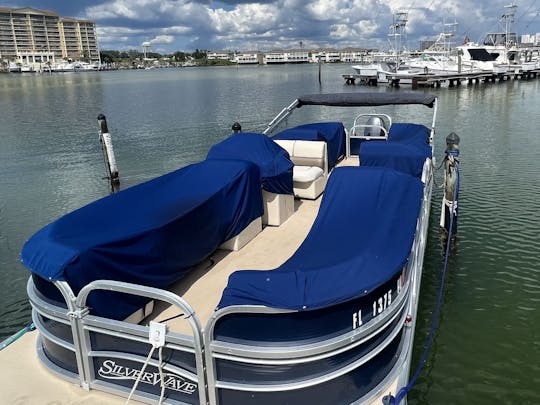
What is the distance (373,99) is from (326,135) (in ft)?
5.82

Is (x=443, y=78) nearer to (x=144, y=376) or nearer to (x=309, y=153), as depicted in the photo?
(x=309, y=153)

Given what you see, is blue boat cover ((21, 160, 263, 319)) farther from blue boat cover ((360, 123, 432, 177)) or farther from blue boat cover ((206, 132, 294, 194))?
blue boat cover ((360, 123, 432, 177))

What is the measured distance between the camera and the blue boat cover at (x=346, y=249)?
359cm

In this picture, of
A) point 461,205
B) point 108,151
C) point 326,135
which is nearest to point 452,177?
point 326,135

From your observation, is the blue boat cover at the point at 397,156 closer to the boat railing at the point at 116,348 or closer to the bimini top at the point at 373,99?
the bimini top at the point at 373,99

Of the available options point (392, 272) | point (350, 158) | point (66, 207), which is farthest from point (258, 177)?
point (66, 207)

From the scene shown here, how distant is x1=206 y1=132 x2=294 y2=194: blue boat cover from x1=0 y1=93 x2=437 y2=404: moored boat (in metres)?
1.22

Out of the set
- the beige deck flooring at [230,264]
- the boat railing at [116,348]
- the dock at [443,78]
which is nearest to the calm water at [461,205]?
the beige deck flooring at [230,264]

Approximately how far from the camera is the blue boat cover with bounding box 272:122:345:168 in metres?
11.1

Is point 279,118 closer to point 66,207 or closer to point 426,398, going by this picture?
point 66,207

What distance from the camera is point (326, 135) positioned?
11453 millimetres

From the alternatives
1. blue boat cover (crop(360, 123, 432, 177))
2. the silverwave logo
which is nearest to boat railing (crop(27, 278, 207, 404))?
the silverwave logo

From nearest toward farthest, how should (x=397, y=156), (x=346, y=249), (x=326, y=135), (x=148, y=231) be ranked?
1. (x=346, y=249)
2. (x=148, y=231)
3. (x=397, y=156)
4. (x=326, y=135)

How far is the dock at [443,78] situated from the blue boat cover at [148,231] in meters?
54.6
